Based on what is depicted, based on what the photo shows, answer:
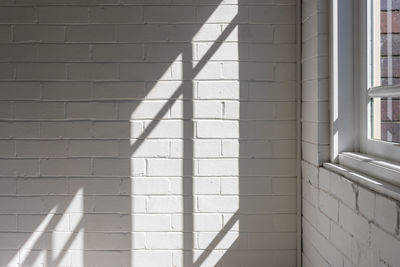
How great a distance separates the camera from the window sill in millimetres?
1705

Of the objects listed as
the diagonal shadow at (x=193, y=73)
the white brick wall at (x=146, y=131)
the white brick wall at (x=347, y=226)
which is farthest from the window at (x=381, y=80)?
the diagonal shadow at (x=193, y=73)

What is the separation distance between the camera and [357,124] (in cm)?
234

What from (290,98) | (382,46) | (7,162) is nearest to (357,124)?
(382,46)

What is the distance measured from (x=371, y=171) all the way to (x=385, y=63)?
1.61 ft

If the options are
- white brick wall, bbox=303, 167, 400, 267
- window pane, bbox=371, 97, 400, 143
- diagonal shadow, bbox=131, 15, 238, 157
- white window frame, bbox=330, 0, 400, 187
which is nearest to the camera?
white brick wall, bbox=303, 167, 400, 267

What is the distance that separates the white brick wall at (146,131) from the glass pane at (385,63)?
75 centimetres

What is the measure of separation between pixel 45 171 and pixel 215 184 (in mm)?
1056

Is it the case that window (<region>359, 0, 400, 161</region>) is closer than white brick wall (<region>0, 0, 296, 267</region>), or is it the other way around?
window (<region>359, 0, 400, 161</region>)

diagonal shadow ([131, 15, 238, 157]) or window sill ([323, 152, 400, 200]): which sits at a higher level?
diagonal shadow ([131, 15, 238, 157])

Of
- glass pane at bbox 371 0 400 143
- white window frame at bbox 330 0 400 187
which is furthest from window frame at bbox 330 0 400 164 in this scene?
glass pane at bbox 371 0 400 143

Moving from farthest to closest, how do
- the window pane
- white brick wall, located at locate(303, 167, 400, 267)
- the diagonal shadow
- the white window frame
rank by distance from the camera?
the diagonal shadow, the white window frame, the window pane, white brick wall, located at locate(303, 167, 400, 267)

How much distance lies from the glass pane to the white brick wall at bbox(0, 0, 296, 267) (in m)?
0.75

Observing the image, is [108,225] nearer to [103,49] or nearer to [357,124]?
[103,49]

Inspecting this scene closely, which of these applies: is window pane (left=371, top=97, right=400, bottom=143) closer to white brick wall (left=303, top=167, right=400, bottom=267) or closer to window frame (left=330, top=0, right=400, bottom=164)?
window frame (left=330, top=0, right=400, bottom=164)
